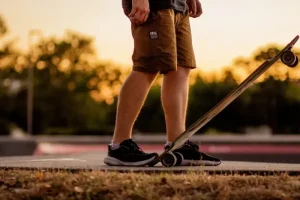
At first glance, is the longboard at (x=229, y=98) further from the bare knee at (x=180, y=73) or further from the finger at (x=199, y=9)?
the finger at (x=199, y=9)

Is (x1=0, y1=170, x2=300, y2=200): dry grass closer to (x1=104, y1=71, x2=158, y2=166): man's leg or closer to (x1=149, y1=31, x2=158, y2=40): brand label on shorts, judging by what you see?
(x1=104, y1=71, x2=158, y2=166): man's leg

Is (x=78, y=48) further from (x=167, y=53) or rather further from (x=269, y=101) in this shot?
(x=167, y=53)

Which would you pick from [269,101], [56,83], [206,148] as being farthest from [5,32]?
[206,148]

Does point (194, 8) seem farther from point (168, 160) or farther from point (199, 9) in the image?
point (168, 160)

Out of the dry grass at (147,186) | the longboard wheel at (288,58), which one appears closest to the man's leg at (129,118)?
the dry grass at (147,186)

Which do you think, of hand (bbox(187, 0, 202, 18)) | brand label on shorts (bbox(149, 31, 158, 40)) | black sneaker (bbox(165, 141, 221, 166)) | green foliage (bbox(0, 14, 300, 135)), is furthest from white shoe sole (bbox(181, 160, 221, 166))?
green foliage (bbox(0, 14, 300, 135))

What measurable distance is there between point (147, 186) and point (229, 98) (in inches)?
42.4

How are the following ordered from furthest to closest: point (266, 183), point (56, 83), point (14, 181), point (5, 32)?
point (56, 83), point (5, 32), point (14, 181), point (266, 183)

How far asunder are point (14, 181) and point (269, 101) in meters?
56.5

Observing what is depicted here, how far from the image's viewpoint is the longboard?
481 cm

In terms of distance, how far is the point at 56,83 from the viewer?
6319 cm

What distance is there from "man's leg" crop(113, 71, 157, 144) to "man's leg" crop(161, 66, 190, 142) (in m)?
0.16

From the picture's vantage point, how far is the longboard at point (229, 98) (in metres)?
4.81

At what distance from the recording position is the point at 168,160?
5.07 metres
